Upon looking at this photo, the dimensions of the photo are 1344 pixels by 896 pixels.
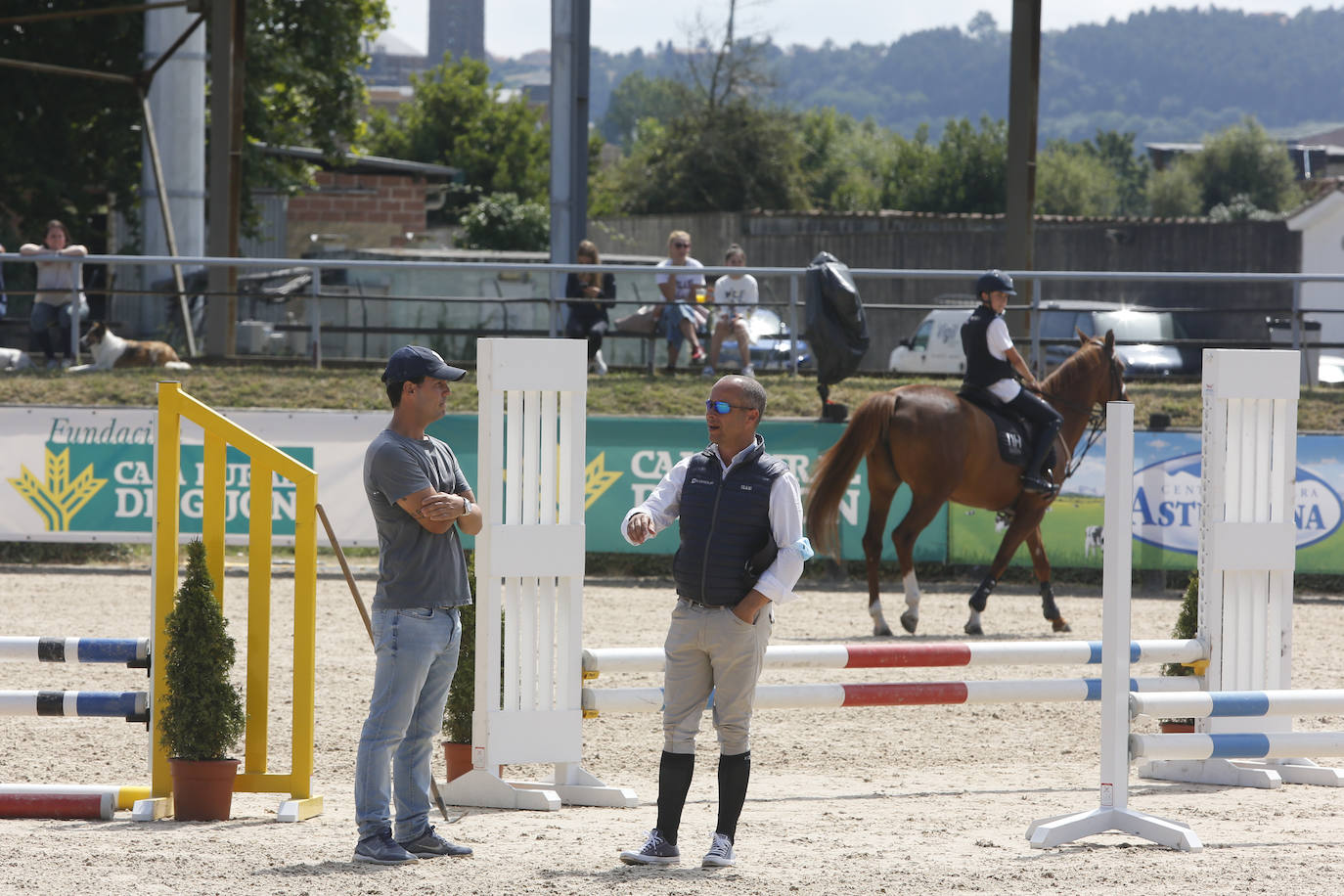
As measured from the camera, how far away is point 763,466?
18.1ft

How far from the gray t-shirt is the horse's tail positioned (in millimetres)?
5445

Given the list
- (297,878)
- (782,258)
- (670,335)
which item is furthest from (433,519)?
(782,258)

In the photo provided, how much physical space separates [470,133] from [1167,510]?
55.3 metres

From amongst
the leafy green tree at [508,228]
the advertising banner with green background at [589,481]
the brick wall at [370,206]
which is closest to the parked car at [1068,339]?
the advertising banner with green background at [589,481]

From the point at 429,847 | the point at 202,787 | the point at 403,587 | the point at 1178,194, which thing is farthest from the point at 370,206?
the point at 1178,194

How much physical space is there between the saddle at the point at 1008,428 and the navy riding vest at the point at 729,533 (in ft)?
21.0

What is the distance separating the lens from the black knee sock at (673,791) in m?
5.56

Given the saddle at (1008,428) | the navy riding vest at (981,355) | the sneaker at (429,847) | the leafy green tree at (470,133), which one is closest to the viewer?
the sneaker at (429,847)

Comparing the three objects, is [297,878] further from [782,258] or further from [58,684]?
[782,258]

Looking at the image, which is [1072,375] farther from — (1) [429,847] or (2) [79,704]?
(2) [79,704]

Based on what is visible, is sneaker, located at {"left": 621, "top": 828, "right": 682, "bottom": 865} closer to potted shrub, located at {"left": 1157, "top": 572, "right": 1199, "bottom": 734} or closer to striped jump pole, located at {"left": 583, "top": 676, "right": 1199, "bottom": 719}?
striped jump pole, located at {"left": 583, "top": 676, "right": 1199, "bottom": 719}

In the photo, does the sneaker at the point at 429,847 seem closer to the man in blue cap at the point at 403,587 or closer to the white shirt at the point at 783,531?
the man in blue cap at the point at 403,587

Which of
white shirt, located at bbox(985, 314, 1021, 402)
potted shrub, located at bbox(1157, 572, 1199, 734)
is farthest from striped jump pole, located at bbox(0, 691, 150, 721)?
white shirt, located at bbox(985, 314, 1021, 402)

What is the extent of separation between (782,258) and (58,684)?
33.6 meters
